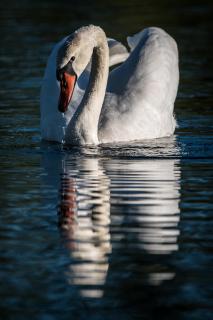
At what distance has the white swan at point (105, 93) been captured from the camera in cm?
1205

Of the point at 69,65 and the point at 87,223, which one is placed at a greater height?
the point at 69,65

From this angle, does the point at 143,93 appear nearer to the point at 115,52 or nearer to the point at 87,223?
the point at 115,52

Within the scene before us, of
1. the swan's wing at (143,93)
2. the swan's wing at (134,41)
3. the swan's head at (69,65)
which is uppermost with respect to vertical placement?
the swan's head at (69,65)

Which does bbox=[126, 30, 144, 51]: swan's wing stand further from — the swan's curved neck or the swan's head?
the swan's head

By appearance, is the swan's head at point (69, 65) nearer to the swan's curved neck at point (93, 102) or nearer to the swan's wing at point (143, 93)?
the swan's curved neck at point (93, 102)

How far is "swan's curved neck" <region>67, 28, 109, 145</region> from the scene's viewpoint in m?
12.4

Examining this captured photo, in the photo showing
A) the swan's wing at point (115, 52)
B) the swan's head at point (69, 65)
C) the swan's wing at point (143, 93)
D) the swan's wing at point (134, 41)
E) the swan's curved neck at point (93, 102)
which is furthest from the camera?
the swan's wing at point (134, 41)

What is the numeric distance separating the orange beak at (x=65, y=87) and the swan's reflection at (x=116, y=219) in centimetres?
53

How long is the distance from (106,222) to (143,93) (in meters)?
5.01

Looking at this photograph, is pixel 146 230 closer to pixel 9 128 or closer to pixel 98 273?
pixel 98 273

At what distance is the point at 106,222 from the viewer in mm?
8688

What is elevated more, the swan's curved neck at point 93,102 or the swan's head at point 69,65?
the swan's head at point 69,65

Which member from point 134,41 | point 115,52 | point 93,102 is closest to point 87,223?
point 93,102

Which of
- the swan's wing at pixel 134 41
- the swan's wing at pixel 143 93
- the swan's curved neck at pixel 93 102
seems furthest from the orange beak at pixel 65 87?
the swan's wing at pixel 134 41
